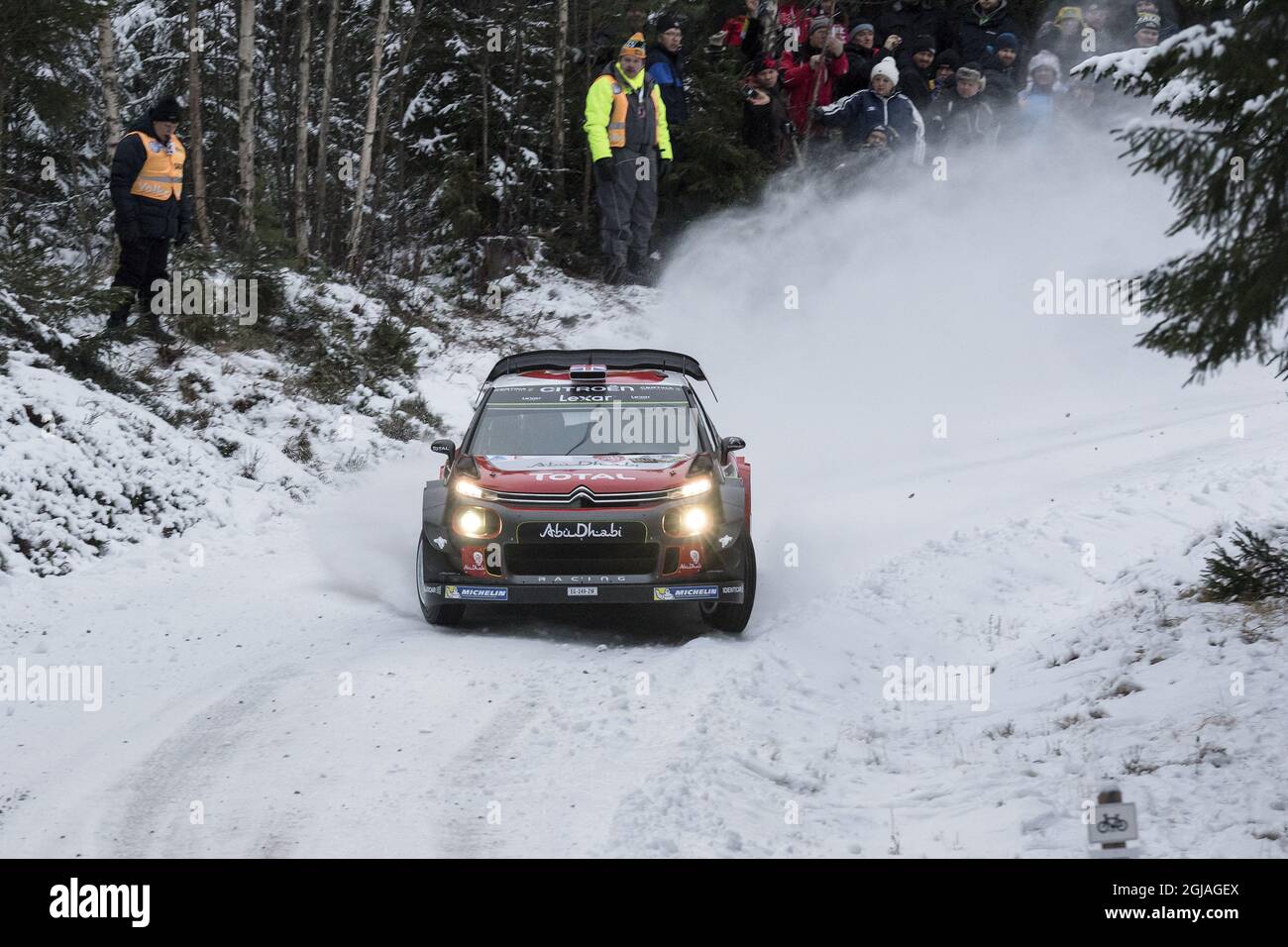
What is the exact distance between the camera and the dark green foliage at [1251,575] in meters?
7.43

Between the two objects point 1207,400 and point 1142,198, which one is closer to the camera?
point 1207,400

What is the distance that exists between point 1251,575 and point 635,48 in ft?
41.5

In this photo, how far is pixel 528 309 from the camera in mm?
19750

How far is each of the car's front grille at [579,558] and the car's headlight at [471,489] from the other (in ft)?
1.25

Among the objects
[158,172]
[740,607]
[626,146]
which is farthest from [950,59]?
[740,607]

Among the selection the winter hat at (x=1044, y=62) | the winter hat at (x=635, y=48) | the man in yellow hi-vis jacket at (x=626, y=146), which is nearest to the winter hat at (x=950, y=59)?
the winter hat at (x=1044, y=62)

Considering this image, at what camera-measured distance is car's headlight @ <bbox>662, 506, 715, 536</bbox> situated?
327 inches

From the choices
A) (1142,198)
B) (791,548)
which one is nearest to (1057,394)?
(1142,198)

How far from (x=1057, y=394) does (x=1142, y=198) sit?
428 centimetres

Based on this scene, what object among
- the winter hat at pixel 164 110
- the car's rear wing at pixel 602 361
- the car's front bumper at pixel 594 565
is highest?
the winter hat at pixel 164 110

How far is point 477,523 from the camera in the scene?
27.5 ft

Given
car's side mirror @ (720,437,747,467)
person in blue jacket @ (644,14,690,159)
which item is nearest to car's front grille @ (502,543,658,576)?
car's side mirror @ (720,437,747,467)

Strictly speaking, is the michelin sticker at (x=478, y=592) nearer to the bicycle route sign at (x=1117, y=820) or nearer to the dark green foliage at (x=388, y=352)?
the bicycle route sign at (x=1117, y=820)
